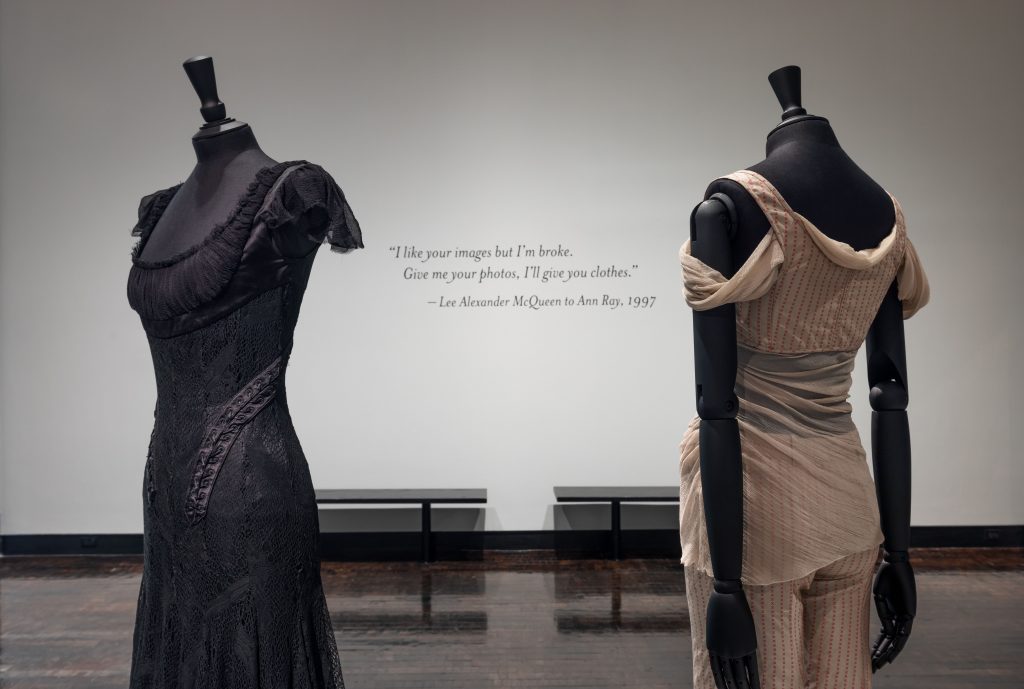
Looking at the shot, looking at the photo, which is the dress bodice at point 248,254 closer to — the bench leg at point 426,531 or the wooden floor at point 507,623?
the wooden floor at point 507,623

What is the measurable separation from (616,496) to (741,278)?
11.1 feet

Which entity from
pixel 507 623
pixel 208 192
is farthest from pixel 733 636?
pixel 507 623

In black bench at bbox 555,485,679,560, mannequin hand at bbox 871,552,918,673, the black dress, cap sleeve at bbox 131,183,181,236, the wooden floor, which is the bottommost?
the wooden floor

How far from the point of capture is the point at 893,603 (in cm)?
168

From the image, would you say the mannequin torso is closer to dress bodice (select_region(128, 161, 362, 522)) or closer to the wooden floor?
dress bodice (select_region(128, 161, 362, 522))

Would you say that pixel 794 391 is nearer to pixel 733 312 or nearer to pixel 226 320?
pixel 733 312

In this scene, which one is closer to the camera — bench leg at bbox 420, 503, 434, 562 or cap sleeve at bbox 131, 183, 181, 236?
cap sleeve at bbox 131, 183, 181, 236

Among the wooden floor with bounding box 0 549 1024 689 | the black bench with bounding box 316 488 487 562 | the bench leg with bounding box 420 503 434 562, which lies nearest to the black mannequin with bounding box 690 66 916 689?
the wooden floor with bounding box 0 549 1024 689

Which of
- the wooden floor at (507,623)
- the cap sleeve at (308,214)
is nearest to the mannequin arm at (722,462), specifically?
the cap sleeve at (308,214)

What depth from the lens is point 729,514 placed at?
57.2 inches

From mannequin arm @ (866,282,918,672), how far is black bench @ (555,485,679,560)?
2929mm

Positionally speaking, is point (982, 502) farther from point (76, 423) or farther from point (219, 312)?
point (76, 423)

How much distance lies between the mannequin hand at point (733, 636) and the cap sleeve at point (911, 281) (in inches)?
26.5

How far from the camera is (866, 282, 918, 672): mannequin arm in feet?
5.41
